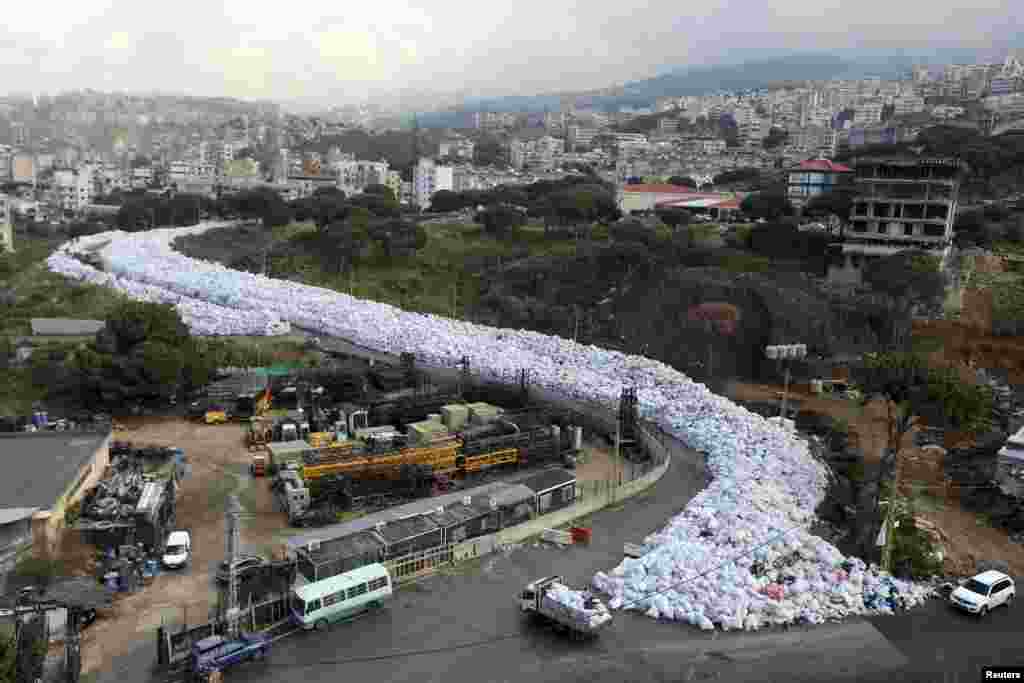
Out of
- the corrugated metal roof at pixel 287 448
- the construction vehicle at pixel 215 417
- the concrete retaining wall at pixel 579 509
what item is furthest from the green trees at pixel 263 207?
the concrete retaining wall at pixel 579 509

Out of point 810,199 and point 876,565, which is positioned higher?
point 810,199

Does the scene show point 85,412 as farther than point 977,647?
Yes

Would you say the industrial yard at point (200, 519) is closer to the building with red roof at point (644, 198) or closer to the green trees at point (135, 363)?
the green trees at point (135, 363)

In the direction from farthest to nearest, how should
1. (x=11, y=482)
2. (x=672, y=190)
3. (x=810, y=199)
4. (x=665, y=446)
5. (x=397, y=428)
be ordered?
1. (x=672, y=190)
2. (x=810, y=199)
3. (x=397, y=428)
4. (x=665, y=446)
5. (x=11, y=482)

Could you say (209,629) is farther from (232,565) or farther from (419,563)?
(419,563)

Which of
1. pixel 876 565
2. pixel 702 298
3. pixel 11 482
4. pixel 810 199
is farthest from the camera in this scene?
pixel 810 199

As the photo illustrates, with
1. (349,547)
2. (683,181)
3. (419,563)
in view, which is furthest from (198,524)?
(683,181)

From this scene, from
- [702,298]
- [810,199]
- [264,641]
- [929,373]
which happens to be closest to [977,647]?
[929,373]

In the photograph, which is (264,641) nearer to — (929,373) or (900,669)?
(900,669)
